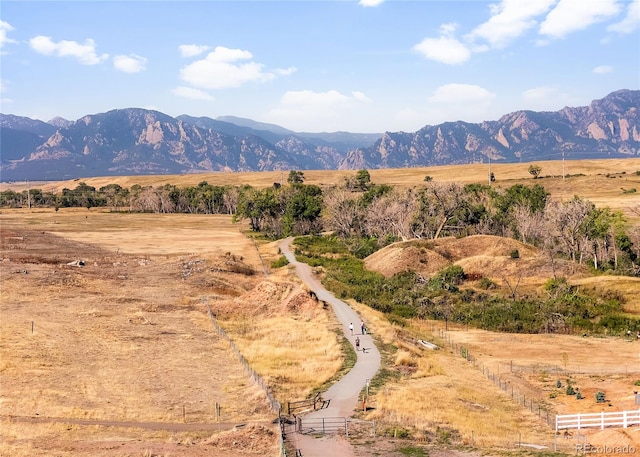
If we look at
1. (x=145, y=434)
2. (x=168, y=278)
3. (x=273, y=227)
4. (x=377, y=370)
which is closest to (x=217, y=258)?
(x=168, y=278)

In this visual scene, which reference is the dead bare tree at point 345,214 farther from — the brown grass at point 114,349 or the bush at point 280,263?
the bush at point 280,263

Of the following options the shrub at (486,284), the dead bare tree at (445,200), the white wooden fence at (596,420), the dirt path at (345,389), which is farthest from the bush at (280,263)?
the white wooden fence at (596,420)

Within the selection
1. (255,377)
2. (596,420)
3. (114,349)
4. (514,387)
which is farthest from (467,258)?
(596,420)

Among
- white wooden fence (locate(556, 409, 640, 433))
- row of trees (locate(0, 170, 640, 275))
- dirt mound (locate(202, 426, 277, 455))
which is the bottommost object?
white wooden fence (locate(556, 409, 640, 433))

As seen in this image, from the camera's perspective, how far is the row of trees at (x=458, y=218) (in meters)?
85.2

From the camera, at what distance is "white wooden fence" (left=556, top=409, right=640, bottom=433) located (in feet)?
96.1

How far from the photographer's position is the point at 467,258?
85.4 m

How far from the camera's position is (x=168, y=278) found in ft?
261

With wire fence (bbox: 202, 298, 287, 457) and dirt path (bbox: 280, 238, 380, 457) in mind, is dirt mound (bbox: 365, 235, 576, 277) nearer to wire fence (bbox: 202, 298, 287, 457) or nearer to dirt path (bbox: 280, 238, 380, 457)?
dirt path (bbox: 280, 238, 380, 457)

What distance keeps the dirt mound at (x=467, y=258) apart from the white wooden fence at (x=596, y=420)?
160 ft

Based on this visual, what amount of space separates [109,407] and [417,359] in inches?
837

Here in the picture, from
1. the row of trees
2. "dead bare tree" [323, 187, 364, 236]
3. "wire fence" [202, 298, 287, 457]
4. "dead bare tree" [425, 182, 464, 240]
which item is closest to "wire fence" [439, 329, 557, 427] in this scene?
"wire fence" [202, 298, 287, 457]

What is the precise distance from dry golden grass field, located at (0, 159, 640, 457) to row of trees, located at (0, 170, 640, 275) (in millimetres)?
11456

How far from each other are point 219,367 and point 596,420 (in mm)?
24206
